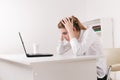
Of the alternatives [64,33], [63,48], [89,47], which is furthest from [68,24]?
[63,48]

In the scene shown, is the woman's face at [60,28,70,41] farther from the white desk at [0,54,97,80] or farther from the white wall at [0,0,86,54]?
the white wall at [0,0,86,54]

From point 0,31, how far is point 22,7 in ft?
2.02

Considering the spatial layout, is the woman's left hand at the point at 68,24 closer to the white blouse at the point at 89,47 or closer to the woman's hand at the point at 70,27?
the woman's hand at the point at 70,27

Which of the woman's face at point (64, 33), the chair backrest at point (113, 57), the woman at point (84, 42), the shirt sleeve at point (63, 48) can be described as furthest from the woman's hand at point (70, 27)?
the chair backrest at point (113, 57)

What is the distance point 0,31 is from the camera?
337 cm

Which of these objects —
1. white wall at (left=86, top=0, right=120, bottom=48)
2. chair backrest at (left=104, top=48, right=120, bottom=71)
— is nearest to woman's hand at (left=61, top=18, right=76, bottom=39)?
chair backrest at (left=104, top=48, right=120, bottom=71)

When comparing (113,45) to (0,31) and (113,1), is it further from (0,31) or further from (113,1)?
(0,31)

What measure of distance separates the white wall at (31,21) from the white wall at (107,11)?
1.07ft

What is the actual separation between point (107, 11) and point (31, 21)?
4.90 ft

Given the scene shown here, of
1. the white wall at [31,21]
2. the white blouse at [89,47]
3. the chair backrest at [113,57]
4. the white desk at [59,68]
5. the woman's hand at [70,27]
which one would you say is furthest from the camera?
the white wall at [31,21]

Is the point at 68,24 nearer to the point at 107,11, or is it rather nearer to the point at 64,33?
the point at 64,33

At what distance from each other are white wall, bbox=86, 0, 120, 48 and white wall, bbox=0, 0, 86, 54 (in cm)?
33

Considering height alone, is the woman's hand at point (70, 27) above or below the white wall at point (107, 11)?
below

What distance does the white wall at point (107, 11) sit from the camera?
11.3 ft
